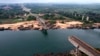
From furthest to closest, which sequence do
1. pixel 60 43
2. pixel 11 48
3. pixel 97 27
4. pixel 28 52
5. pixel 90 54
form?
pixel 97 27 < pixel 60 43 < pixel 11 48 < pixel 28 52 < pixel 90 54

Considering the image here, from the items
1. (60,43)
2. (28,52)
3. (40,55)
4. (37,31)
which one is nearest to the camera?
(40,55)

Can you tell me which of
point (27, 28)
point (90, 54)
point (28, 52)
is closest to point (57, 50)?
point (28, 52)

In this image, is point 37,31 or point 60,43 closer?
point 60,43

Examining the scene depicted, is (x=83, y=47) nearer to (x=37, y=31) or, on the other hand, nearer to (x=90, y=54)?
(x=90, y=54)

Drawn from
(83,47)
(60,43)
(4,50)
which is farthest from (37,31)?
(83,47)

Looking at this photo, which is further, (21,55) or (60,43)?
(60,43)

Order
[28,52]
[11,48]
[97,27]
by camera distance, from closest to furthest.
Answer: [28,52] < [11,48] < [97,27]

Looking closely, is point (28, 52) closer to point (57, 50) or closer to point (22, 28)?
point (57, 50)

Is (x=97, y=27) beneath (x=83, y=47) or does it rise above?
beneath

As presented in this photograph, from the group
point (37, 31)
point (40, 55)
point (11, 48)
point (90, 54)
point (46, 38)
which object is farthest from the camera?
point (37, 31)
